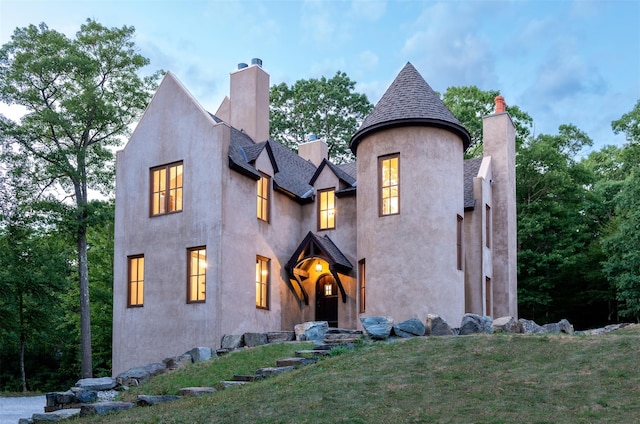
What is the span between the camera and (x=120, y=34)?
32.9m

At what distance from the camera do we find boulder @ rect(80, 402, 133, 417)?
13849mm

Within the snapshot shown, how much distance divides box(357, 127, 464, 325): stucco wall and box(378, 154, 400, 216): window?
0.55 feet

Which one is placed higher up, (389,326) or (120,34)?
(120,34)

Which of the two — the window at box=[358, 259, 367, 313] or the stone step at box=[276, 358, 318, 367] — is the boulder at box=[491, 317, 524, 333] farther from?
the window at box=[358, 259, 367, 313]

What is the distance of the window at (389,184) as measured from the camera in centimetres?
2178

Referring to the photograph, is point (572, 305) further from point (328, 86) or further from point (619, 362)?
point (619, 362)

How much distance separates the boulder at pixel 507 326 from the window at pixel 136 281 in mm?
11403

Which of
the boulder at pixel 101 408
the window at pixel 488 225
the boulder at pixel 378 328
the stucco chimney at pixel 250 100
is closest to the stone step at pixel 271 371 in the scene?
the boulder at pixel 378 328

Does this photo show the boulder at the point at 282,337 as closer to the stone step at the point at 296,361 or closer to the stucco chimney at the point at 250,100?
the stone step at the point at 296,361

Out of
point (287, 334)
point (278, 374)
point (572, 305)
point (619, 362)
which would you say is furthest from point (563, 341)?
point (572, 305)

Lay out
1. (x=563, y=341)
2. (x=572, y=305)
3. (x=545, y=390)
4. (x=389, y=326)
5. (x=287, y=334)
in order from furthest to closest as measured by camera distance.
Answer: (x=572, y=305)
(x=287, y=334)
(x=389, y=326)
(x=563, y=341)
(x=545, y=390)

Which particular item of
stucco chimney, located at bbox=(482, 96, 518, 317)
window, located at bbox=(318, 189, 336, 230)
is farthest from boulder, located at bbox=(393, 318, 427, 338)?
stucco chimney, located at bbox=(482, 96, 518, 317)

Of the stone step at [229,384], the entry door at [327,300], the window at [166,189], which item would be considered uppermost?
the window at [166,189]

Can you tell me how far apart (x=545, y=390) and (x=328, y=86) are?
37418 millimetres
